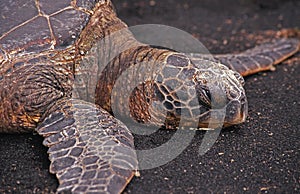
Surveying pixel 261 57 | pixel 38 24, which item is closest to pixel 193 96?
pixel 38 24

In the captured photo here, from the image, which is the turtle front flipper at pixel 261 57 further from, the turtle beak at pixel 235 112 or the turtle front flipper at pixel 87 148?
the turtle front flipper at pixel 87 148

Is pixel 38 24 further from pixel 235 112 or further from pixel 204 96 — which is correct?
pixel 235 112

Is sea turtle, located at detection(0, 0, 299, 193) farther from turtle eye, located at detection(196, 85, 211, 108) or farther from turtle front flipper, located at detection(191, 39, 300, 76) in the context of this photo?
turtle front flipper, located at detection(191, 39, 300, 76)

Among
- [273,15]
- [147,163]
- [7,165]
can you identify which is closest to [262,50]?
[273,15]

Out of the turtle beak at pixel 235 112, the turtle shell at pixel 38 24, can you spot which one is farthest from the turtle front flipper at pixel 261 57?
the turtle shell at pixel 38 24

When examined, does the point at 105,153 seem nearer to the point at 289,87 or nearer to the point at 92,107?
the point at 92,107
